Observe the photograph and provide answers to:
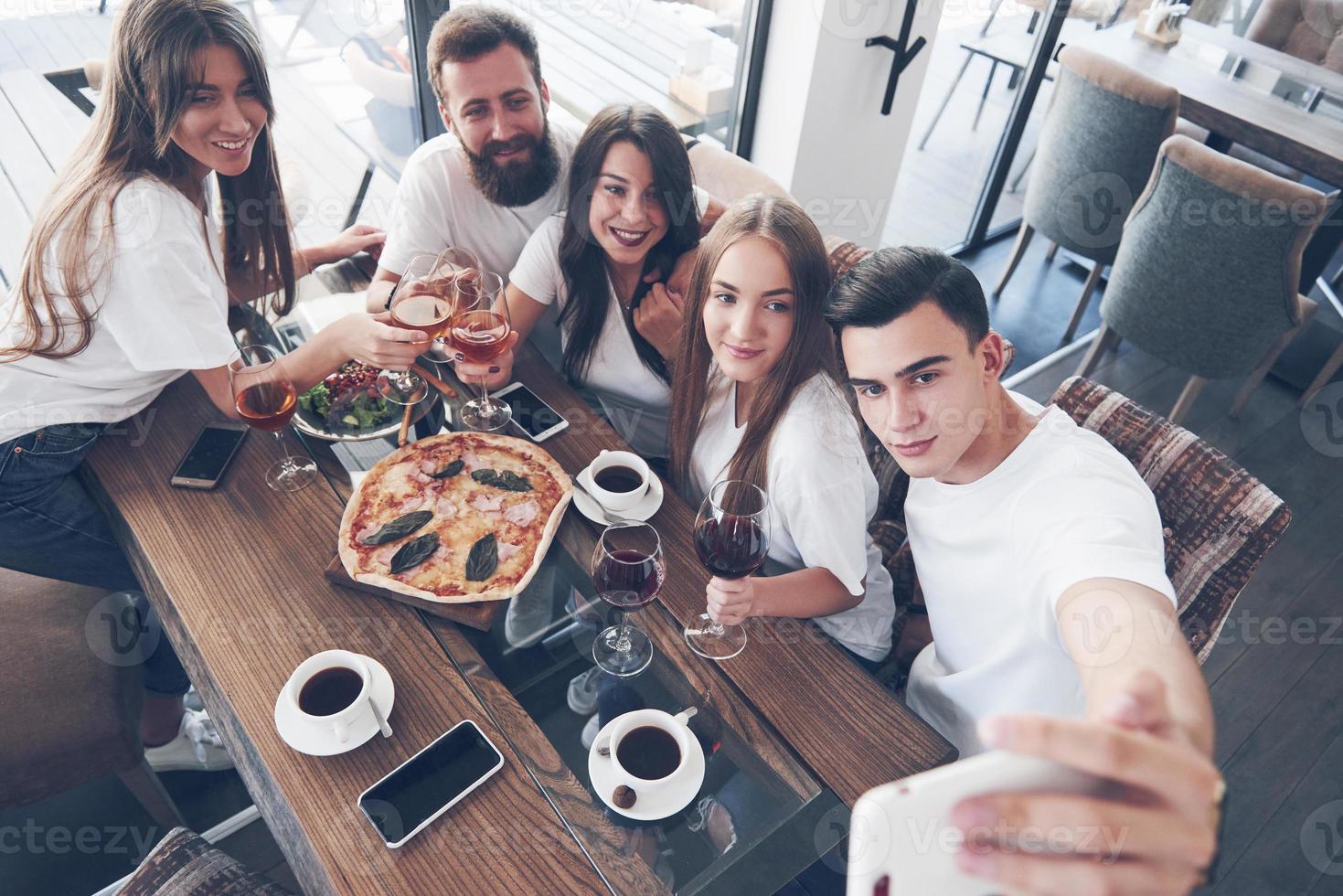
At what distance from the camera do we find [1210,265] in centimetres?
261

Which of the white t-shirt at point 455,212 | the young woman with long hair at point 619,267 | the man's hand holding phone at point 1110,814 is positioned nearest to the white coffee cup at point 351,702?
the young woman with long hair at point 619,267

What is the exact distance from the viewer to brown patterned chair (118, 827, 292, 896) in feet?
4.28

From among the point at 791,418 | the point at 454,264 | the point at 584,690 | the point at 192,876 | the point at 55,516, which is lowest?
the point at 192,876

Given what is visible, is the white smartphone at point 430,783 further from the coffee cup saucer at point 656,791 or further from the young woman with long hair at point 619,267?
the young woman with long hair at point 619,267

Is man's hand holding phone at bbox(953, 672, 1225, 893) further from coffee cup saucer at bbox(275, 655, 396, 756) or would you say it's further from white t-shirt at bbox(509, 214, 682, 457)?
white t-shirt at bbox(509, 214, 682, 457)

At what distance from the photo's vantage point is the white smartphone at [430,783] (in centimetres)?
108

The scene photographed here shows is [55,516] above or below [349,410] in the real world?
below

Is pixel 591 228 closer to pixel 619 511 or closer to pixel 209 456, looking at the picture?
pixel 619 511

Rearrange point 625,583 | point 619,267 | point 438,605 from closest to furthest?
1. point 625,583
2. point 438,605
3. point 619,267

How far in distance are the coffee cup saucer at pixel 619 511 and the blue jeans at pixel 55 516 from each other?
3.09ft

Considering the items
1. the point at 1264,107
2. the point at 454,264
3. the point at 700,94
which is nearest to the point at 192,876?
the point at 454,264

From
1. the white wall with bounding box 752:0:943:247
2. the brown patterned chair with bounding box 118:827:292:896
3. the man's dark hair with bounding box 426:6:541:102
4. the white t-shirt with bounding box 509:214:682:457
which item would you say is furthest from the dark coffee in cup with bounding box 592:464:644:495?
the white wall with bounding box 752:0:943:247

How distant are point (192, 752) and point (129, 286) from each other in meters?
1.18

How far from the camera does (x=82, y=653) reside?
5.30 ft
